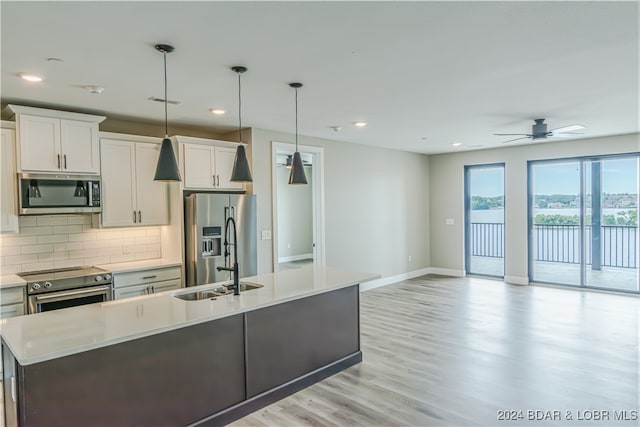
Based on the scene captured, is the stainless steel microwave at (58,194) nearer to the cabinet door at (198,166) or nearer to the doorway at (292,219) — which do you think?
the cabinet door at (198,166)

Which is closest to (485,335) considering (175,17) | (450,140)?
(450,140)

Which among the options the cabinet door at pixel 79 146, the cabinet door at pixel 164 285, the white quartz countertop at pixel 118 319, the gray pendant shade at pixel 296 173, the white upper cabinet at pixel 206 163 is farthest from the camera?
the white upper cabinet at pixel 206 163

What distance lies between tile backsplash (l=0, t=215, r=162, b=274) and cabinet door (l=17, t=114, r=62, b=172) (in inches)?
26.0

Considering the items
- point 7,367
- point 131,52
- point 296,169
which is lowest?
point 7,367

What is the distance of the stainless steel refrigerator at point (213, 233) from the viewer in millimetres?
4688

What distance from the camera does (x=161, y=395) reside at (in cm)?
250

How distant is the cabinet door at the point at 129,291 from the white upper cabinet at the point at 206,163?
123 cm

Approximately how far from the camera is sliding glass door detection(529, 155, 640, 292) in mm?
6594

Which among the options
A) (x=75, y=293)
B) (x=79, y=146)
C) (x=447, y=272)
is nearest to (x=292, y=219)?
(x=447, y=272)

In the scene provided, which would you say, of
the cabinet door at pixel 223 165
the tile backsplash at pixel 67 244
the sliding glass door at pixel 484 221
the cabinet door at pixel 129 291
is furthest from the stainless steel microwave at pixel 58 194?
the sliding glass door at pixel 484 221

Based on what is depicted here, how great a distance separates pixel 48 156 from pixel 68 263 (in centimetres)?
120

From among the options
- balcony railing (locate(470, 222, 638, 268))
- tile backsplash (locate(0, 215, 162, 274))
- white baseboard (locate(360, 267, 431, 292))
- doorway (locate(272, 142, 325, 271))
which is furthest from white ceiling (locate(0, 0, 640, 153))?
doorway (locate(272, 142, 325, 271))

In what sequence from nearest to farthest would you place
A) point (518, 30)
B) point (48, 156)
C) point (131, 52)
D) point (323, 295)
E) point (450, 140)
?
point (518, 30)
point (131, 52)
point (323, 295)
point (48, 156)
point (450, 140)

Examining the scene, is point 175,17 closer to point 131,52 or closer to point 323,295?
point 131,52
